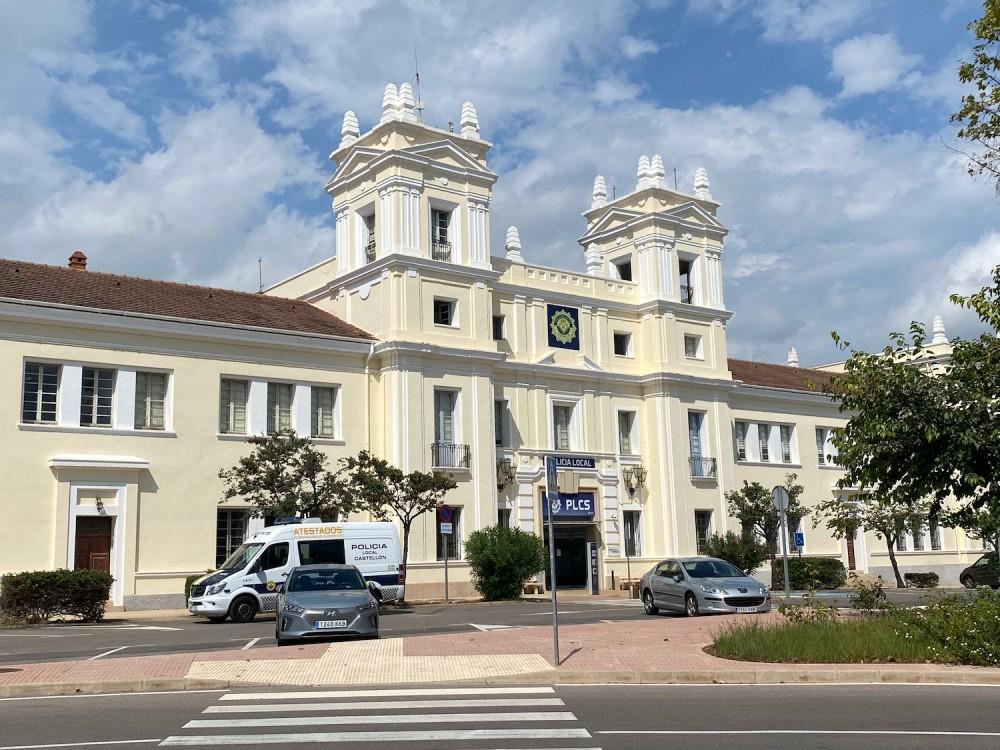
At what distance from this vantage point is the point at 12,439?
29.2 meters

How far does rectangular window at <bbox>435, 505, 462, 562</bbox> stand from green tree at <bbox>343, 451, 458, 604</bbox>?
3.23 metres

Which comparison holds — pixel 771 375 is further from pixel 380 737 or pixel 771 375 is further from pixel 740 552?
pixel 380 737

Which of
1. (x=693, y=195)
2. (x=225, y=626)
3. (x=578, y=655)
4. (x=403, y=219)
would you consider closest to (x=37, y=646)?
(x=225, y=626)

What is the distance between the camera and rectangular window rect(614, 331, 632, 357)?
147ft

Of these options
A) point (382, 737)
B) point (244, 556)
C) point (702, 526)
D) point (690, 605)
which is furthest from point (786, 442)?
point (382, 737)

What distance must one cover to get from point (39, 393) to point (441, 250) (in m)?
14.8

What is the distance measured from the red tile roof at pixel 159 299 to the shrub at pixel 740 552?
15824 mm

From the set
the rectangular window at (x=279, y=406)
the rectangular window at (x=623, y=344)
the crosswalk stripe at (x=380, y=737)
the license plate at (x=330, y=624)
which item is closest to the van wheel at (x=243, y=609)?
the license plate at (x=330, y=624)

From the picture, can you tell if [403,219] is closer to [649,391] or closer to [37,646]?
[649,391]

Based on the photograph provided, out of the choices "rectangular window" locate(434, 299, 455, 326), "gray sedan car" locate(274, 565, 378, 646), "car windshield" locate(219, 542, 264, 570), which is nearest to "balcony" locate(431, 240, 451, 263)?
"rectangular window" locate(434, 299, 455, 326)

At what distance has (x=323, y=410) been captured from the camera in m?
36.0

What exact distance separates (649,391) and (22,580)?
2610 cm

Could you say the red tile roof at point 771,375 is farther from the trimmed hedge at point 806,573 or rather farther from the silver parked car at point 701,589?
the silver parked car at point 701,589

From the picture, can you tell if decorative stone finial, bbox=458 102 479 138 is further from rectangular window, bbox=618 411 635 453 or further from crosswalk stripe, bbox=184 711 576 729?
crosswalk stripe, bbox=184 711 576 729
